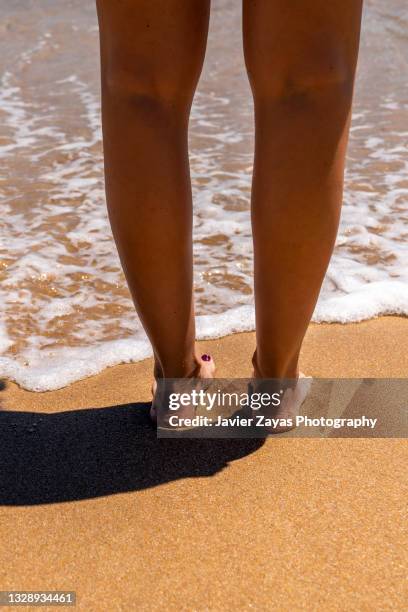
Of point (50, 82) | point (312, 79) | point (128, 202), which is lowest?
point (50, 82)

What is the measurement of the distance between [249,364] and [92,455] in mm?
483

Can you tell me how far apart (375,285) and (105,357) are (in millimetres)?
816

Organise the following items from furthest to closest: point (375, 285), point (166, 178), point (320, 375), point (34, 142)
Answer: point (34, 142), point (375, 285), point (320, 375), point (166, 178)

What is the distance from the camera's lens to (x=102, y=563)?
127 centimetres

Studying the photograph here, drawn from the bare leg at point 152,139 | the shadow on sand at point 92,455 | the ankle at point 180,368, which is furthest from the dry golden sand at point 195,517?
→ the bare leg at point 152,139

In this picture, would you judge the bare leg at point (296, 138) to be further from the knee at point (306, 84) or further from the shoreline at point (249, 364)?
the shoreline at point (249, 364)

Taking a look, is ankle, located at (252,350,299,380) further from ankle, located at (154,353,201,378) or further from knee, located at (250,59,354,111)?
knee, located at (250,59,354,111)

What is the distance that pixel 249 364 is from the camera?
1875 mm

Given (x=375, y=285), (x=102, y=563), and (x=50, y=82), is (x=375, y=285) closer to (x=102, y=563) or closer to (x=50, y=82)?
(x=102, y=563)

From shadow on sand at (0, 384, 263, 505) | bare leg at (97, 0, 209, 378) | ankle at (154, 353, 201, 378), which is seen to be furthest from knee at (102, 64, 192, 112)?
shadow on sand at (0, 384, 263, 505)

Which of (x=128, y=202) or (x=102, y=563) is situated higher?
(x=128, y=202)

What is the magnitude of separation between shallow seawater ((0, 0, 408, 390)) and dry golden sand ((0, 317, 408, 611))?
0.29 m

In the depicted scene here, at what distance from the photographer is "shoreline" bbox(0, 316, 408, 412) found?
69.4 inches

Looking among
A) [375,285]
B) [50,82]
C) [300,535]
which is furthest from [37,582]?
[50,82]
